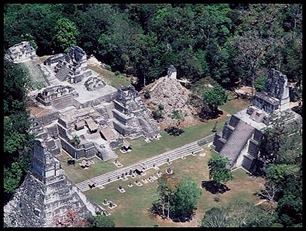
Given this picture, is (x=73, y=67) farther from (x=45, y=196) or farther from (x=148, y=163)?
(x=45, y=196)

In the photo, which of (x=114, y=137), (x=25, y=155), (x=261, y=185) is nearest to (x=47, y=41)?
(x=114, y=137)

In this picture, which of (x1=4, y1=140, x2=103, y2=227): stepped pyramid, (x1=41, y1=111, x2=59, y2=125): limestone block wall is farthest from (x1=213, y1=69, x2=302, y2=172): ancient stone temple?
(x1=4, y1=140, x2=103, y2=227): stepped pyramid

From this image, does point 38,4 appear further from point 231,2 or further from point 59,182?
point 59,182

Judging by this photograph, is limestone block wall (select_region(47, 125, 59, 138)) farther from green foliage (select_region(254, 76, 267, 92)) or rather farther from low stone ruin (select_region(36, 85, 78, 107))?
green foliage (select_region(254, 76, 267, 92))

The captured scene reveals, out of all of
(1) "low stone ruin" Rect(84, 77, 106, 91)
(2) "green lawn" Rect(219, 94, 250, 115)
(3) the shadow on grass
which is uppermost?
(1) "low stone ruin" Rect(84, 77, 106, 91)

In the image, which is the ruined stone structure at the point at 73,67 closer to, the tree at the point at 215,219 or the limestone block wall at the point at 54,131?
the limestone block wall at the point at 54,131

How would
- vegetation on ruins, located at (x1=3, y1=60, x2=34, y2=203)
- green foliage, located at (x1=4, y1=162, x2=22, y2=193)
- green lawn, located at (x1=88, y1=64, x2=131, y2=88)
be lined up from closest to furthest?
green foliage, located at (x1=4, y1=162, x2=22, y2=193)
vegetation on ruins, located at (x1=3, y1=60, x2=34, y2=203)
green lawn, located at (x1=88, y1=64, x2=131, y2=88)

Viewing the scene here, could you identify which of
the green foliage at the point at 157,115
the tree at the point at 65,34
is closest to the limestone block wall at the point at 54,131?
the green foliage at the point at 157,115

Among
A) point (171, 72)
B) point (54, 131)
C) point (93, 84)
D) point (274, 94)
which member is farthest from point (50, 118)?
point (274, 94)
